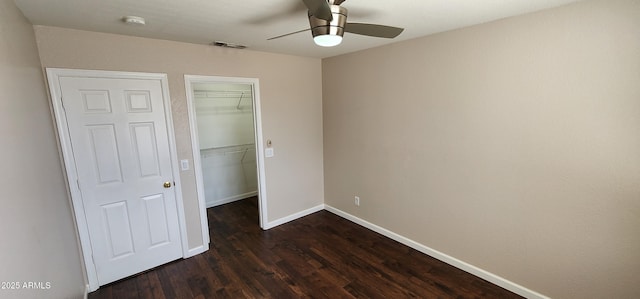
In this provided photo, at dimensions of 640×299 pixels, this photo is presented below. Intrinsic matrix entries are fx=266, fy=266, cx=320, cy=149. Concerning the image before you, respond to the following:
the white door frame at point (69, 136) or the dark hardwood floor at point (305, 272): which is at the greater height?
the white door frame at point (69, 136)

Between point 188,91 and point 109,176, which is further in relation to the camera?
point 188,91

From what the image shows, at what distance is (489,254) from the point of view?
8.22 ft

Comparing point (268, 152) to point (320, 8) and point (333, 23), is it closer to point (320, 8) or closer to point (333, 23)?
point (333, 23)

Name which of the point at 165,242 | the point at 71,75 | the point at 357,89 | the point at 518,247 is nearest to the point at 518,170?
the point at 518,247

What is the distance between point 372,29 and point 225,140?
3527 mm

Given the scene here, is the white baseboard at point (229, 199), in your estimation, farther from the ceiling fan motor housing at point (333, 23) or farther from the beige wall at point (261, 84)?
the ceiling fan motor housing at point (333, 23)

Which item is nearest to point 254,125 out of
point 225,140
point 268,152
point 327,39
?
point 268,152

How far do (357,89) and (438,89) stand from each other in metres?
1.07

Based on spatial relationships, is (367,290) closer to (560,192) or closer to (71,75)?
(560,192)

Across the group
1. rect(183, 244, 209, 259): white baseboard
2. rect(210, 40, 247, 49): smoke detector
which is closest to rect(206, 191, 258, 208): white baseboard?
rect(183, 244, 209, 259): white baseboard

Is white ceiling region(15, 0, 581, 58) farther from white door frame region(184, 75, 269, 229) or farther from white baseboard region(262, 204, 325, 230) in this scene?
white baseboard region(262, 204, 325, 230)

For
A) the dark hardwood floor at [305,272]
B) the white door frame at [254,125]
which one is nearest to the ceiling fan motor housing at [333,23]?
the white door frame at [254,125]

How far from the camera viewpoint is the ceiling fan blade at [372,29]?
1664 millimetres

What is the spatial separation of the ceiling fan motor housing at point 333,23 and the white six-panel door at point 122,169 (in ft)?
6.27
